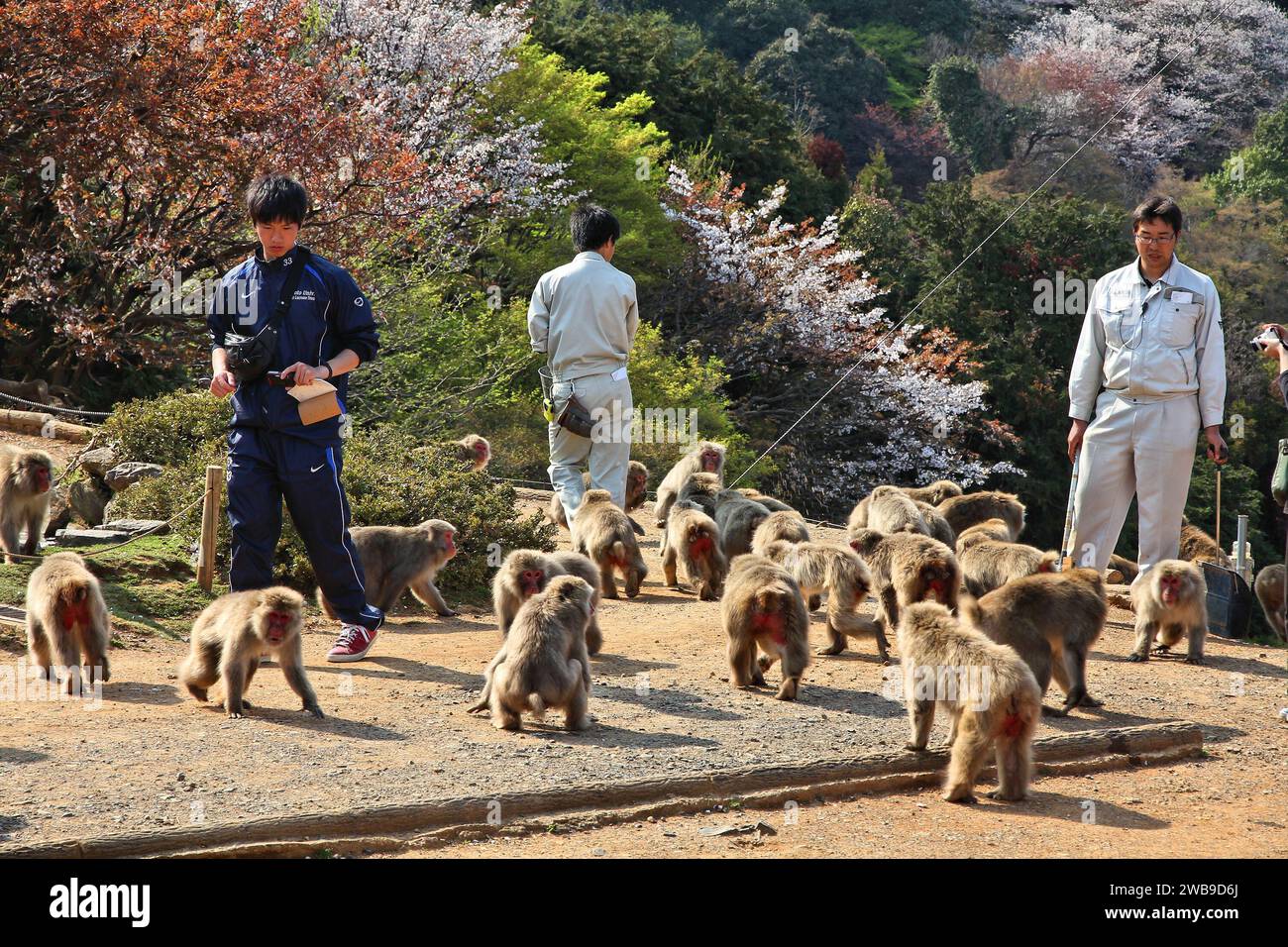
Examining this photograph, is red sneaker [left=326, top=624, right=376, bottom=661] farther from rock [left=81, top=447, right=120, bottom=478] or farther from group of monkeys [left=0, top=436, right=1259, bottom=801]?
rock [left=81, top=447, right=120, bottom=478]

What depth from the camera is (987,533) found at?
32.3ft

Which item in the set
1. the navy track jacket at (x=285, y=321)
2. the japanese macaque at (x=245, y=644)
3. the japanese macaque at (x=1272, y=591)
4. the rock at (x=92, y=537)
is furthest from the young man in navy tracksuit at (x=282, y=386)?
the japanese macaque at (x=1272, y=591)

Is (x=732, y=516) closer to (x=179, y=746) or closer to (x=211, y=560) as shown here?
(x=211, y=560)

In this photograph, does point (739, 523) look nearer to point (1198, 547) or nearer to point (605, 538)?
point (605, 538)

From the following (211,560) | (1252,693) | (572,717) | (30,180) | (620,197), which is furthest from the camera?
(620,197)

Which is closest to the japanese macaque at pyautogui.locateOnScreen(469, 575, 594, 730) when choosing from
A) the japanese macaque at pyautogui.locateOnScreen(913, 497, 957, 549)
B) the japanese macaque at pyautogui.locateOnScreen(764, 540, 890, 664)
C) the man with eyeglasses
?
the japanese macaque at pyautogui.locateOnScreen(764, 540, 890, 664)

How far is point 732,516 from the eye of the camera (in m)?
10.4

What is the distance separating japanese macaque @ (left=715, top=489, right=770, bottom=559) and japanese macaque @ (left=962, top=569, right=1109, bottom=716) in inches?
122

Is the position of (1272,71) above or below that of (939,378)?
above

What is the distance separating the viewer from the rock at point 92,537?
10312mm

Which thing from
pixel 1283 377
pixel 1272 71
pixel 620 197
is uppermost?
pixel 1272 71

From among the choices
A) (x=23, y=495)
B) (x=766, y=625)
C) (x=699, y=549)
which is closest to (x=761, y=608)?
(x=766, y=625)

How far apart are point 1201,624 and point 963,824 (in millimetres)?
3581

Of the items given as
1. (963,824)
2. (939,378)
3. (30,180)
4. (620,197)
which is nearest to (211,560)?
(963,824)
